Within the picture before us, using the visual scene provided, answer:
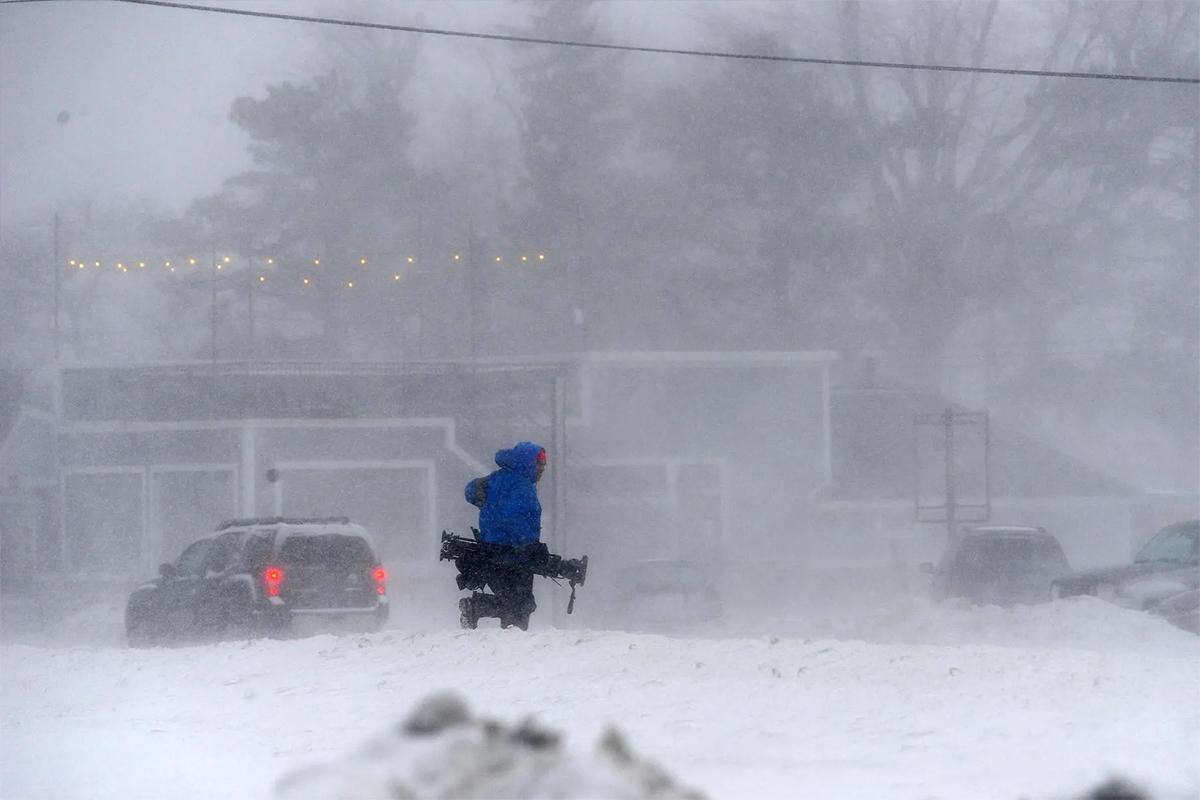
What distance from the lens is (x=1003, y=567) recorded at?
21.9 metres

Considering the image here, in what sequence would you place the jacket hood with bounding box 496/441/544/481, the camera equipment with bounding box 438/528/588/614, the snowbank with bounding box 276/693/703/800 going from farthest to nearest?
the jacket hood with bounding box 496/441/544/481
the camera equipment with bounding box 438/528/588/614
the snowbank with bounding box 276/693/703/800

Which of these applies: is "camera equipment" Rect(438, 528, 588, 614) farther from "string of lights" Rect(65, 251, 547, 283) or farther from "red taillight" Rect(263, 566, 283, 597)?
"string of lights" Rect(65, 251, 547, 283)

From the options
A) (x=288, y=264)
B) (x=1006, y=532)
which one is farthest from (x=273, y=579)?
(x=288, y=264)

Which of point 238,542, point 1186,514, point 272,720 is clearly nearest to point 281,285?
point 1186,514

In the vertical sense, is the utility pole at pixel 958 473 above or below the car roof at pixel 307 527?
below

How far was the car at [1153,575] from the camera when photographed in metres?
16.5

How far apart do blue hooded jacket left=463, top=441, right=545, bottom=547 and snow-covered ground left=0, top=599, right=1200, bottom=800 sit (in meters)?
0.82

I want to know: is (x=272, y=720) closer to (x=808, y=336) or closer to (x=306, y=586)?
(x=306, y=586)

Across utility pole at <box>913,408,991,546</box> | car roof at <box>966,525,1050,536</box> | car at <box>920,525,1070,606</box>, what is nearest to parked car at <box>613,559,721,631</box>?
car at <box>920,525,1070,606</box>

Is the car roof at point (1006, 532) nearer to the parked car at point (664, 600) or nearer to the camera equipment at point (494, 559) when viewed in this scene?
the parked car at point (664, 600)

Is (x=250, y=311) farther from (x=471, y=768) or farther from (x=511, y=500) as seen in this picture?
(x=471, y=768)

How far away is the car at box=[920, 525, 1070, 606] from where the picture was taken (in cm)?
2177

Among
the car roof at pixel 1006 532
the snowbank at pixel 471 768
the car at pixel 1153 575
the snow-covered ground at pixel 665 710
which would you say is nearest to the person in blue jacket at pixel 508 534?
the snow-covered ground at pixel 665 710

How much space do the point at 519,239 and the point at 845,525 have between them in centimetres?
2028
